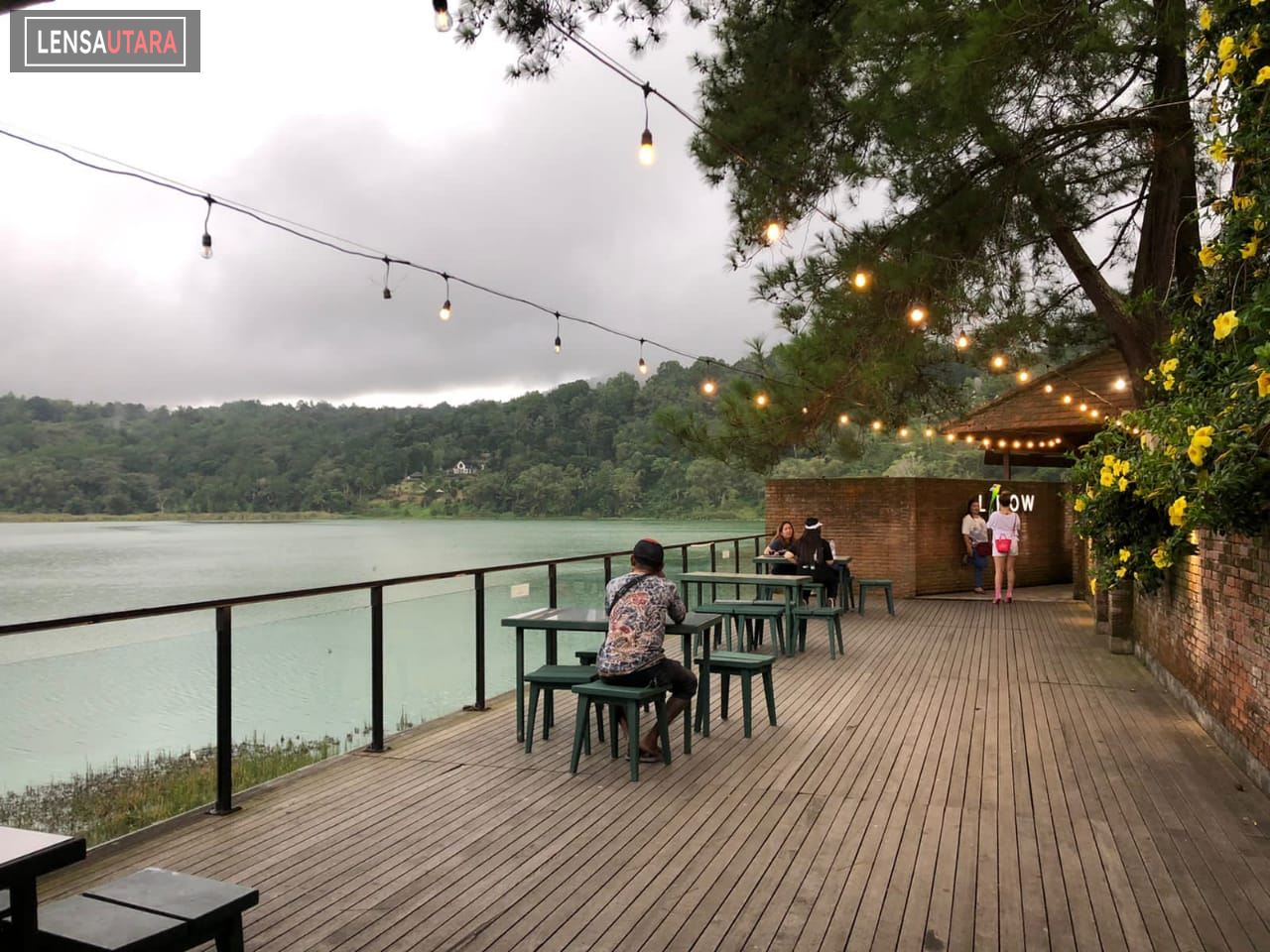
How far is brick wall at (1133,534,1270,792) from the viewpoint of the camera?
456 cm

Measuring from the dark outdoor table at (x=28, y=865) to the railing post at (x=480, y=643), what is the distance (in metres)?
4.61

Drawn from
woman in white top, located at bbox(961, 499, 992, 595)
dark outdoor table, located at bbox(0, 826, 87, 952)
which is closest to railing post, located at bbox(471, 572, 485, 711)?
dark outdoor table, located at bbox(0, 826, 87, 952)

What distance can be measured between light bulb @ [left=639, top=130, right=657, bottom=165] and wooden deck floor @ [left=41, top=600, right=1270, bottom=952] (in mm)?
3634

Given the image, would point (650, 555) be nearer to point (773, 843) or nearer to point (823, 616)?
point (773, 843)

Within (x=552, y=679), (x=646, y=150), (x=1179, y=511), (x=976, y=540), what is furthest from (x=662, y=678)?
(x=976, y=540)

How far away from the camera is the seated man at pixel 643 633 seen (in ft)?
15.8

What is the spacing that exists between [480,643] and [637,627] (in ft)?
7.14

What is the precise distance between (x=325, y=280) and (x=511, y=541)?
3646 cm

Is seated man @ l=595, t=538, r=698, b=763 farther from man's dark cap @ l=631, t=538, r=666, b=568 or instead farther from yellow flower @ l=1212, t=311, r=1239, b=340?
yellow flower @ l=1212, t=311, r=1239, b=340

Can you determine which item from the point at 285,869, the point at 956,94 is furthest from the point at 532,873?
the point at 956,94

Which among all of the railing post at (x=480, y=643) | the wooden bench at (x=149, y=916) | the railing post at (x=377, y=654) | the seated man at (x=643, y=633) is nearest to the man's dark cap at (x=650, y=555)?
the seated man at (x=643, y=633)

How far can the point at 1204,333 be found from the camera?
5543mm

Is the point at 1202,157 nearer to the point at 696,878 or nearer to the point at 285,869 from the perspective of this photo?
the point at 696,878

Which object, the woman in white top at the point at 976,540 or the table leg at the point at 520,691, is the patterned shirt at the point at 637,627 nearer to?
the table leg at the point at 520,691
